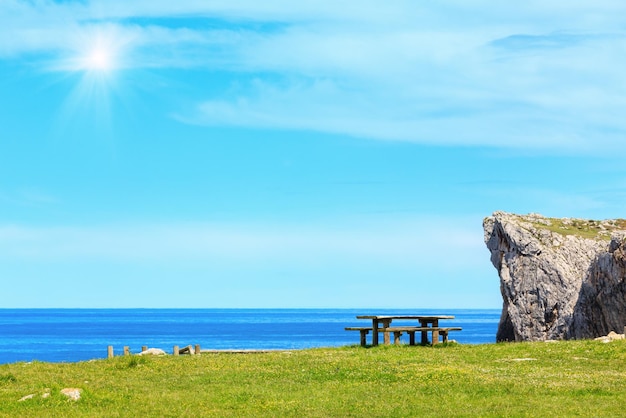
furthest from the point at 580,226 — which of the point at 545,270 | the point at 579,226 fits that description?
the point at 545,270

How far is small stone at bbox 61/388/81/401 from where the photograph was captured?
2772 cm

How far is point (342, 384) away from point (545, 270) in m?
80.9

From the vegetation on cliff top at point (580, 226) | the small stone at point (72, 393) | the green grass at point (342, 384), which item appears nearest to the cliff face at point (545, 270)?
the vegetation on cliff top at point (580, 226)

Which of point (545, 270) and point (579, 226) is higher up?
point (579, 226)

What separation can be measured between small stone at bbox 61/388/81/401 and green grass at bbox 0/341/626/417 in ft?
0.85

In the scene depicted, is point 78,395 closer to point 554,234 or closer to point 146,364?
point 146,364

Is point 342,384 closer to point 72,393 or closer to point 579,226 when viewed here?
point 72,393

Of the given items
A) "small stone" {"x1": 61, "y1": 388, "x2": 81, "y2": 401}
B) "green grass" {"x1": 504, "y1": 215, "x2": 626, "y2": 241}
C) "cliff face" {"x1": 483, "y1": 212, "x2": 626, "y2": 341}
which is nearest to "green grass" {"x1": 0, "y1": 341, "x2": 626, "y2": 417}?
"small stone" {"x1": 61, "y1": 388, "x2": 81, "y2": 401}

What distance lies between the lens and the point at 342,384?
102 feet

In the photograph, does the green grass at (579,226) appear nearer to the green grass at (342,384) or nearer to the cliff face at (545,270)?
the cliff face at (545,270)

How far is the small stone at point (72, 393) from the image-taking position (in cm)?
2772

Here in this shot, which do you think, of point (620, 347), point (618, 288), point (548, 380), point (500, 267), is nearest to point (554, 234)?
point (500, 267)

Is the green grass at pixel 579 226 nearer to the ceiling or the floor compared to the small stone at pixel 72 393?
nearer to the ceiling

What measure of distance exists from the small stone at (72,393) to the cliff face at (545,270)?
75560 mm
